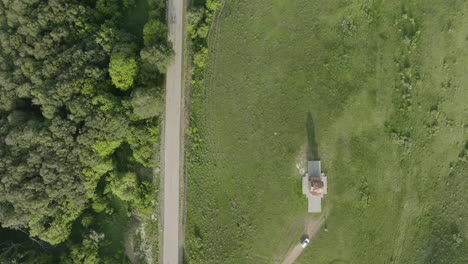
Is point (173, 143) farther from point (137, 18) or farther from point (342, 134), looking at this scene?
point (342, 134)

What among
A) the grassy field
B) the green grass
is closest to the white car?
the grassy field

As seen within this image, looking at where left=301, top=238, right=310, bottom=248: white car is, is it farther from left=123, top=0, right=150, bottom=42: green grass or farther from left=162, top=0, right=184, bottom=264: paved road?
left=123, top=0, right=150, bottom=42: green grass

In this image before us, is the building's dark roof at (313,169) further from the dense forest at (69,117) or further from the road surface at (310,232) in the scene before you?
the dense forest at (69,117)

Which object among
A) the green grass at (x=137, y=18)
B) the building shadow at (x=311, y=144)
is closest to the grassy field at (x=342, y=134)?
the building shadow at (x=311, y=144)

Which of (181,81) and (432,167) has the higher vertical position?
(181,81)

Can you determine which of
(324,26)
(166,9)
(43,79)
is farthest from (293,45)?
(43,79)

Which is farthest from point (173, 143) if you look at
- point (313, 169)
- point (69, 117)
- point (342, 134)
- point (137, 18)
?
point (342, 134)

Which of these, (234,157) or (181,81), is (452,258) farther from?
(181,81)
